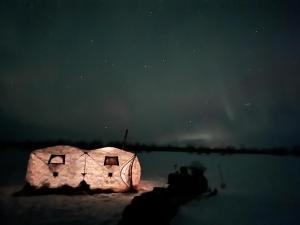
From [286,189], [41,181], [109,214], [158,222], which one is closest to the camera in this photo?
[158,222]

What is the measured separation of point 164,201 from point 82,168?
763 cm

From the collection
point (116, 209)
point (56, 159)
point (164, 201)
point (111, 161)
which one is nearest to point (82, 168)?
point (56, 159)

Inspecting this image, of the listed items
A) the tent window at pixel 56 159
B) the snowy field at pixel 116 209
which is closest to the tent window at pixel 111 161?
the snowy field at pixel 116 209

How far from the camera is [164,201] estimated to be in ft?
38.9

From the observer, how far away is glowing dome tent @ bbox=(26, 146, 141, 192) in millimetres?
16750

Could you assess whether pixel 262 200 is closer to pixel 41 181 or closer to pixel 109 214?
pixel 109 214

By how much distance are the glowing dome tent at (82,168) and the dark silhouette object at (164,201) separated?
325 centimetres

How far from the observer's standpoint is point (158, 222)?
382 inches

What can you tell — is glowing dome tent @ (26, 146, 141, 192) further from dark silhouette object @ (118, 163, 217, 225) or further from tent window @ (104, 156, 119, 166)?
dark silhouette object @ (118, 163, 217, 225)

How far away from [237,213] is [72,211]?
888cm

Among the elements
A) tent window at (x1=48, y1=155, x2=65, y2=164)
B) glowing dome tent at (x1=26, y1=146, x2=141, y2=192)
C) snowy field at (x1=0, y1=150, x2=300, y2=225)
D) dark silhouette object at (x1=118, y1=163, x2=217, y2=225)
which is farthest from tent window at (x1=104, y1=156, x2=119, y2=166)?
dark silhouette object at (x1=118, y1=163, x2=217, y2=225)

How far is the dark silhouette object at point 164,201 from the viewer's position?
30.3 feet

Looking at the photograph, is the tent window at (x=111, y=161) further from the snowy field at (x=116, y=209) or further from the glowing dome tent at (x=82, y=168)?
the snowy field at (x=116, y=209)

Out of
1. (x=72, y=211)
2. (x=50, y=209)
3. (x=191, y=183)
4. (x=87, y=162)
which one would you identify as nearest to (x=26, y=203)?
(x=50, y=209)
